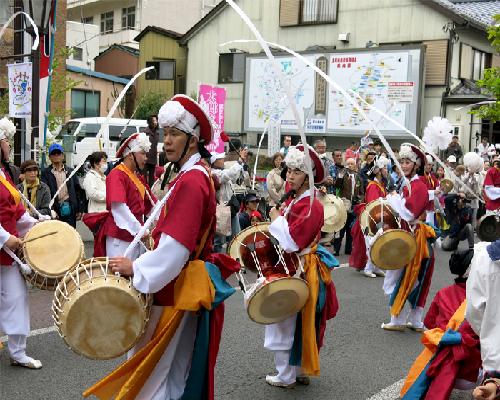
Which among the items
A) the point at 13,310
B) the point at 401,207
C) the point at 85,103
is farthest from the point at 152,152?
the point at 85,103

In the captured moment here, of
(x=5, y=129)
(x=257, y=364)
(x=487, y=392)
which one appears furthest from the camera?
(x=257, y=364)

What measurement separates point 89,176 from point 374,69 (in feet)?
51.9

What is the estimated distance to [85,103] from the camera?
26.9 metres

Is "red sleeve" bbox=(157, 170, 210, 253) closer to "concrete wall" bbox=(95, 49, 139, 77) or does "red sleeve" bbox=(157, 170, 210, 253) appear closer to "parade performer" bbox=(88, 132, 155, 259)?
"parade performer" bbox=(88, 132, 155, 259)

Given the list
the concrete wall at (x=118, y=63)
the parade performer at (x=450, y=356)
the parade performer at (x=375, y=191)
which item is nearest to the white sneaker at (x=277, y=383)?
the parade performer at (x=450, y=356)

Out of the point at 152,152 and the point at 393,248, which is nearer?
the point at 393,248

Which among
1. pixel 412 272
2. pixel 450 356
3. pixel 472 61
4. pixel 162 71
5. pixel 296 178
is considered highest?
pixel 472 61

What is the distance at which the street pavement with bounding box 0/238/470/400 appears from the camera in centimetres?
460

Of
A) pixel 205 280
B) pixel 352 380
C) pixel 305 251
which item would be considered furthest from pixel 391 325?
pixel 205 280

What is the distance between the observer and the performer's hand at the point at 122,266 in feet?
9.95

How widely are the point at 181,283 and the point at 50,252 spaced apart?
2.01m

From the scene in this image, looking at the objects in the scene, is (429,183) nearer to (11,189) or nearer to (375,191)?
(375,191)

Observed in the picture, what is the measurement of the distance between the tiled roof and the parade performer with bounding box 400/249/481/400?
66.7 ft

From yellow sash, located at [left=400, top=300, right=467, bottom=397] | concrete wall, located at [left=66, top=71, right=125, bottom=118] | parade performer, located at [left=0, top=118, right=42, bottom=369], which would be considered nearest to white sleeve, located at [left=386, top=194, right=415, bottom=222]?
yellow sash, located at [left=400, top=300, right=467, bottom=397]
